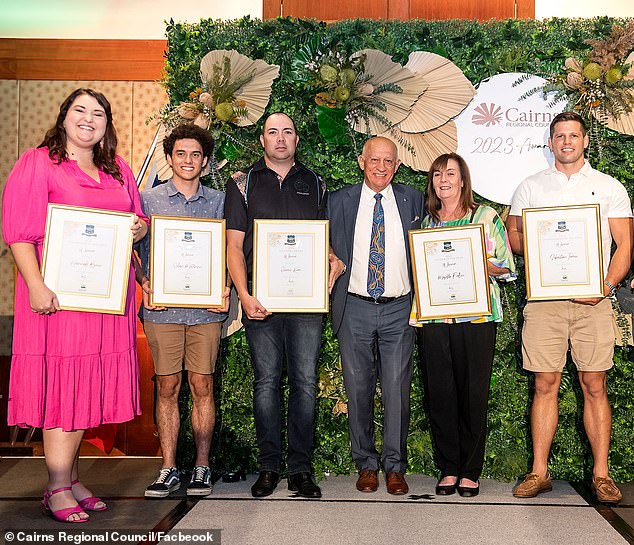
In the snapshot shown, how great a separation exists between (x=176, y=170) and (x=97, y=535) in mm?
1677

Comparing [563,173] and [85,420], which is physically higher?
[563,173]

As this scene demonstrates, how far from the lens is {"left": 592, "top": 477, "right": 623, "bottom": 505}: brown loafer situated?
3.54m

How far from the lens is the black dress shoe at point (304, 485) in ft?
11.9

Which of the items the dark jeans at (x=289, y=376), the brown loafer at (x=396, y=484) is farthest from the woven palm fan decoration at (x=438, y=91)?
the brown loafer at (x=396, y=484)

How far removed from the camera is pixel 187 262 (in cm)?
362

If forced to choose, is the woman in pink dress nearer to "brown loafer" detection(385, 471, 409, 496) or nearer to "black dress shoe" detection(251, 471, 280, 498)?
"black dress shoe" detection(251, 471, 280, 498)

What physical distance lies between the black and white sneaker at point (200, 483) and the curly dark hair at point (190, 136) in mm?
1513

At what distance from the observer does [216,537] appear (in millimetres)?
2980

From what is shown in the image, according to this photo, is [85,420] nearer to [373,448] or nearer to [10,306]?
[373,448]

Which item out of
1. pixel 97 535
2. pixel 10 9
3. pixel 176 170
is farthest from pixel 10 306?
pixel 97 535

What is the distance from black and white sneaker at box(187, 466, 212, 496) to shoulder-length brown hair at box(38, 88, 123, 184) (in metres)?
1.42

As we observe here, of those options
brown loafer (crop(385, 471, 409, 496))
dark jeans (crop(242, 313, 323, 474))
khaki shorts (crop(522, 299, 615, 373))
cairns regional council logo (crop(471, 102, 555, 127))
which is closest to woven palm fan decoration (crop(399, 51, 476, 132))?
cairns regional council logo (crop(471, 102, 555, 127))

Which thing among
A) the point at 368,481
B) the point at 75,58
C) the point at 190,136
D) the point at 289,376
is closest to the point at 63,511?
the point at 289,376

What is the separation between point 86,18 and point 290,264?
3.24m
